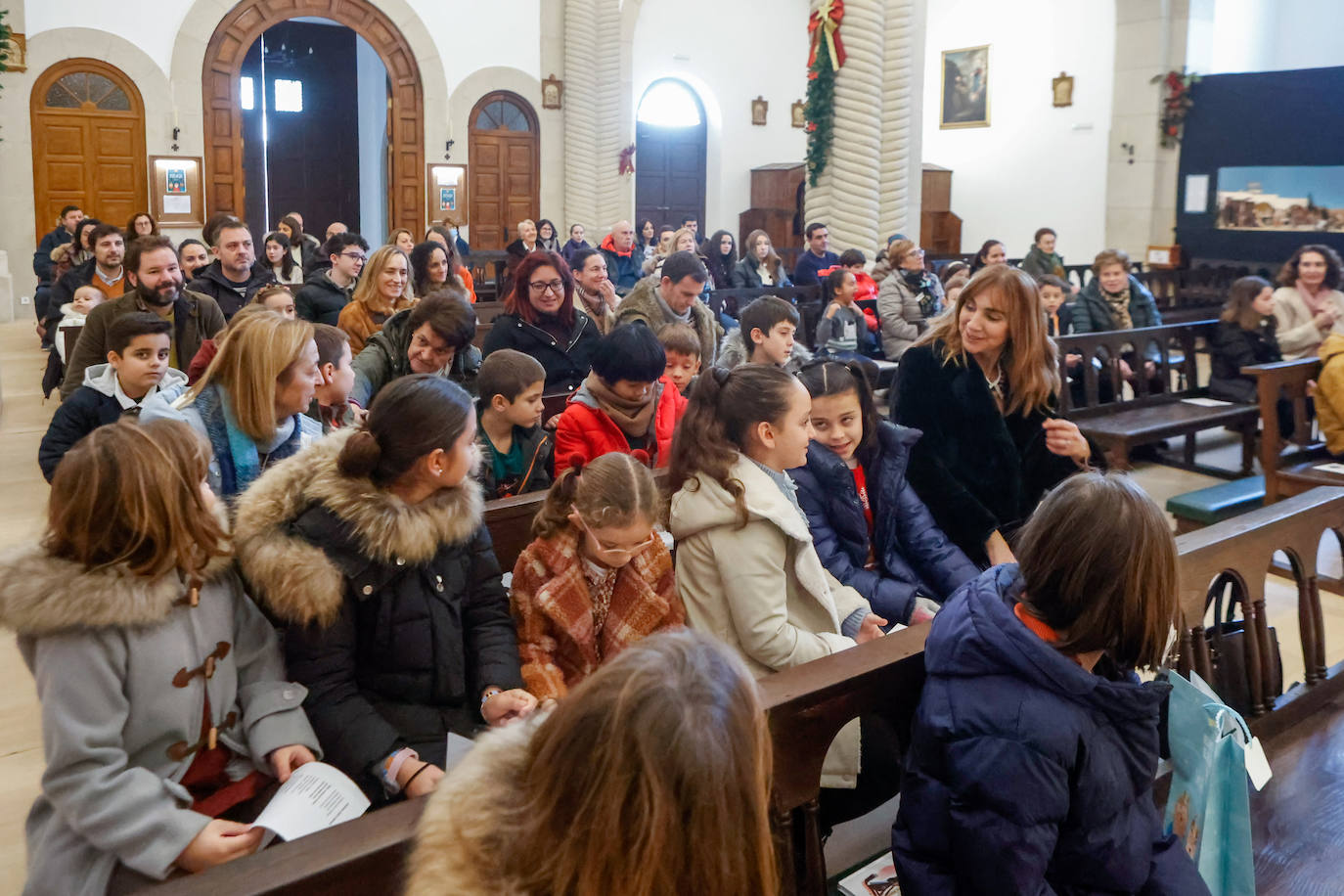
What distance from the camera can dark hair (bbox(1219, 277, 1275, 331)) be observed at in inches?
283

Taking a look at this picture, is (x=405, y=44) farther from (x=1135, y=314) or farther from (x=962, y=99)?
(x=1135, y=314)

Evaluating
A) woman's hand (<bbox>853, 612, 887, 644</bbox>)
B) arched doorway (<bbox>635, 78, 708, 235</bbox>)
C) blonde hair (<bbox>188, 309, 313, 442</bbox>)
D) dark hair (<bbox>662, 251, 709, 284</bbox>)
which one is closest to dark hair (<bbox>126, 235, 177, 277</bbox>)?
dark hair (<bbox>662, 251, 709, 284</bbox>)

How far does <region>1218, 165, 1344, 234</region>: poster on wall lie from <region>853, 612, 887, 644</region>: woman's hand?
44.9ft

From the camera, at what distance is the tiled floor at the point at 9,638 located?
2455mm

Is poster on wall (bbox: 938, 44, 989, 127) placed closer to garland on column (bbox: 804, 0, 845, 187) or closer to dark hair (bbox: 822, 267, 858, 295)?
garland on column (bbox: 804, 0, 845, 187)

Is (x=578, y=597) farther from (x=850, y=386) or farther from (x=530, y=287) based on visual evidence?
(x=530, y=287)

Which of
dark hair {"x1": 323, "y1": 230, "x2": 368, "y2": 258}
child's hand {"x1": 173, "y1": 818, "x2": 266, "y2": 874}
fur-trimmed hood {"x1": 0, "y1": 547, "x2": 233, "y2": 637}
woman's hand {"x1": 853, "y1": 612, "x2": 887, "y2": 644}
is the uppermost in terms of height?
dark hair {"x1": 323, "y1": 230, "x2": 368, "y2": 258}

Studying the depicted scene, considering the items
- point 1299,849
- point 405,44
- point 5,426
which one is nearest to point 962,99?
point 405,44

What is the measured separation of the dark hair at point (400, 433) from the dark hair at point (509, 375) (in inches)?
44.4

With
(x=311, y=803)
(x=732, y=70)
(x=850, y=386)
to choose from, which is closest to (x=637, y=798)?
(x=311, y=803)

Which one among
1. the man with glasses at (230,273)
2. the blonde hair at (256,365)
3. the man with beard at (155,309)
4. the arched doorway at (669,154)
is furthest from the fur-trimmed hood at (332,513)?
the arched doorway at (669,154)

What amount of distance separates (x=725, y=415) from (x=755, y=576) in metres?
0.43

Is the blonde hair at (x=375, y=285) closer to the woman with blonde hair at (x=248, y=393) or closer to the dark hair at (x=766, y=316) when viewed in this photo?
the dark hair at (x=766, y=316)

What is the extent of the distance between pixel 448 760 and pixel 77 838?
61 cm
